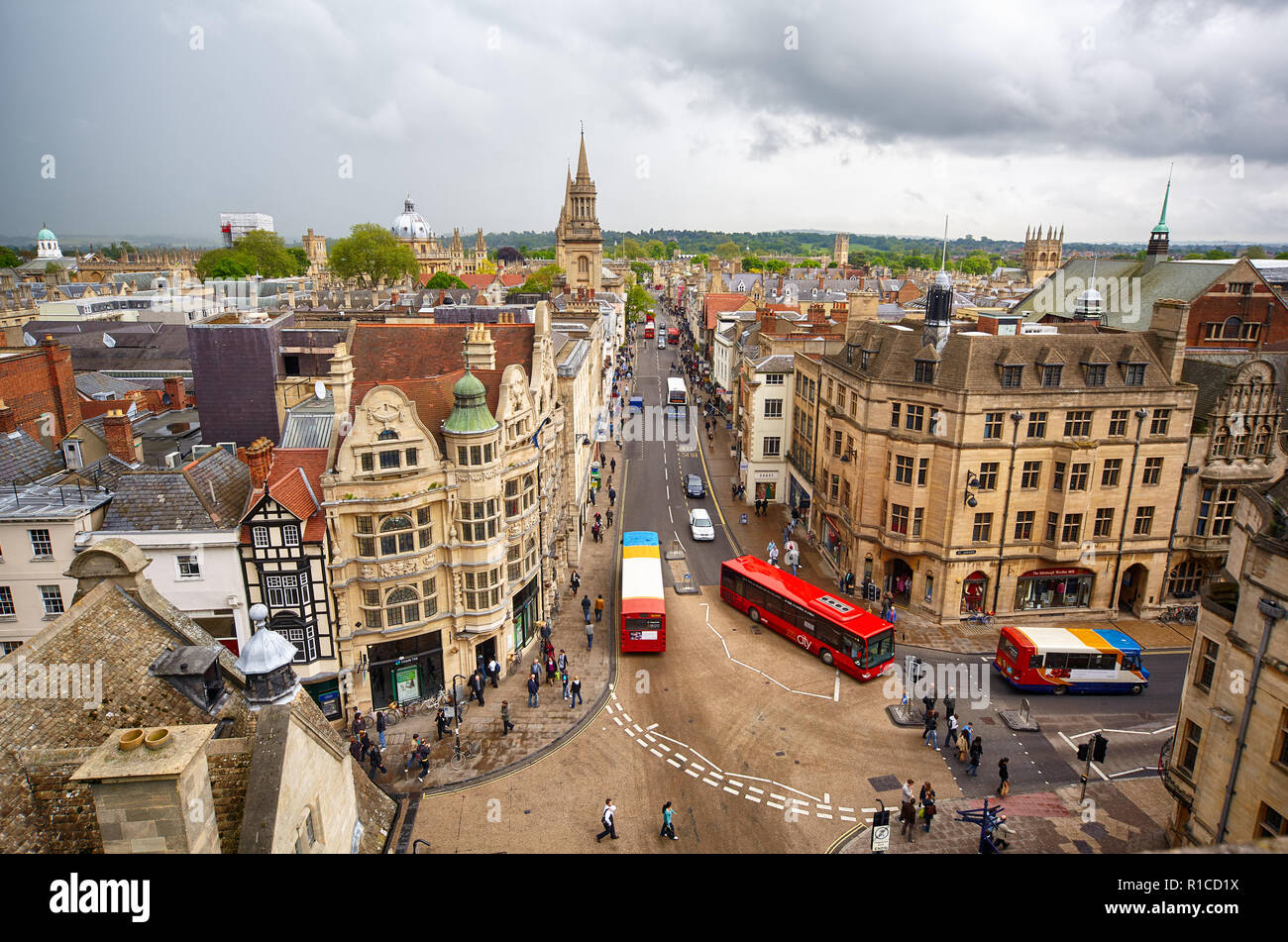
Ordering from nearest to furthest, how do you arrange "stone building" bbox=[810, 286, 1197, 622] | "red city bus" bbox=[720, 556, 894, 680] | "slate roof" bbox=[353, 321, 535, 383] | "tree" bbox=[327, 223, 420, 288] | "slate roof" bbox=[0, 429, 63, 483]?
"slate roof" bbox=[0, 429, 63, 483] → "red city bus" bbox=[720, 556, 894, 680] → "stone building" bbox=[810, 286, 1197, 622] → "slate roof" bbox=[353, 321, 535, 383] → "tree" bbox=[327, 223, 420, 288]


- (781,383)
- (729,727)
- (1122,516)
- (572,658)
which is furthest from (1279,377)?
(572,658)

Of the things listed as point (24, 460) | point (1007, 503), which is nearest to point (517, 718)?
point (24, 460)

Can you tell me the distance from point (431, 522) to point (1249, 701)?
29.1 metres

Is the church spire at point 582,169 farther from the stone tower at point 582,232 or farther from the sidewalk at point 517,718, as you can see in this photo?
the sidewalk at point 517,718

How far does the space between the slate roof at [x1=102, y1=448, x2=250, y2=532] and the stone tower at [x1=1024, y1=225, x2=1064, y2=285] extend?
165m

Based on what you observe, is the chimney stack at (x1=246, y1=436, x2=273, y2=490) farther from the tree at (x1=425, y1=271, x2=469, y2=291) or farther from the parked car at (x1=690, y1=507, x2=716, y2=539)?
the tree at (x1=425, y1=271, x2=469, y2=291)

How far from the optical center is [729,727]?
3303 centimetres

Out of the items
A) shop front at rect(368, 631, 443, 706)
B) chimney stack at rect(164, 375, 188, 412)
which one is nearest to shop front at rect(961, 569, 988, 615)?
shop front at rect(368, 631, 443, 706)

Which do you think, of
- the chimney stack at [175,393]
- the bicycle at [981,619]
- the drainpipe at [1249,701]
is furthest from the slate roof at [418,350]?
the drainpipe at [1249,701]

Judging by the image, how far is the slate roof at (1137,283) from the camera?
176 ft

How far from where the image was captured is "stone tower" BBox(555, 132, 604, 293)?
137 meters

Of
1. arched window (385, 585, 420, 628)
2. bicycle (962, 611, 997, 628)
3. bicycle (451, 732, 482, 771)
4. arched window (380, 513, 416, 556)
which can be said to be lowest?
bicycle (451, 732, 482, 771)

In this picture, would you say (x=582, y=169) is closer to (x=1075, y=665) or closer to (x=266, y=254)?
(x=266, y=254)
